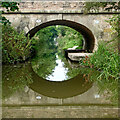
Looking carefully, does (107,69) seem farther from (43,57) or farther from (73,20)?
(43,57)

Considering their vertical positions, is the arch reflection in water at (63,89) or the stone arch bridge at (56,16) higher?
the stone arch bridge at (56,16)

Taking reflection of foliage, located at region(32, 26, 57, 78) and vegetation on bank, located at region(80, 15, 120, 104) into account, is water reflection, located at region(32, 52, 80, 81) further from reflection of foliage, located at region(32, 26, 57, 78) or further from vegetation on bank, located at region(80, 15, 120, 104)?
vegetation on bank, located at region(80, 15, 120, 104)

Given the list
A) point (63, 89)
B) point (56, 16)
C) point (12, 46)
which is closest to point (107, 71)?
point (63, 89)

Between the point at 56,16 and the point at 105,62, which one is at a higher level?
the point at 56,16

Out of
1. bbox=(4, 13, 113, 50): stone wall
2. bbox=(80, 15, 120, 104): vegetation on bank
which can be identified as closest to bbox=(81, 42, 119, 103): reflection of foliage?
bbox=(80, 15, 120, 104): vegetation on bank

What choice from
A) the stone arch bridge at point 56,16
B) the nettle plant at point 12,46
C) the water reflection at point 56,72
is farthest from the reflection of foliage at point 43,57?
the stone arch bridge at point 56,16

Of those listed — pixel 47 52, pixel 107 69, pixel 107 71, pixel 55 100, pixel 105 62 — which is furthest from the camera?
pixel 47 52

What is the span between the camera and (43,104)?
308 centimetres

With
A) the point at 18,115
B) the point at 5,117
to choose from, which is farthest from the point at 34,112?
the point at 5,117

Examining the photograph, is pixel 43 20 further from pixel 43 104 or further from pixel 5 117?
pixel 5 117

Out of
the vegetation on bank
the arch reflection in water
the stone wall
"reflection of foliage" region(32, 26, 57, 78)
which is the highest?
the stone wall

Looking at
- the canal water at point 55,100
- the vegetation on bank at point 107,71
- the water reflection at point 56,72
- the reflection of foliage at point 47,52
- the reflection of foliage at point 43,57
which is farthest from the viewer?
the reflection of foliage at point 43,57

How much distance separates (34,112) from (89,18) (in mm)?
7270

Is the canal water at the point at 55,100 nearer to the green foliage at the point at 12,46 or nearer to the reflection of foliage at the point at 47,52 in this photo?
the reflection of foliage at the point at 47,52
